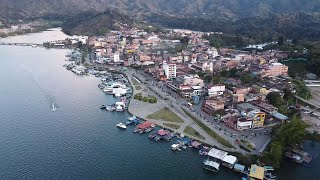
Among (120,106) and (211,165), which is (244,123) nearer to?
(211,165)

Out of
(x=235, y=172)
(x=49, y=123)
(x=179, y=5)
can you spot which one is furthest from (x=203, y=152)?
(x=179, y=5)

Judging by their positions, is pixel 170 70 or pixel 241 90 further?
pixel 170 70

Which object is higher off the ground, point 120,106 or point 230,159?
point 120,106

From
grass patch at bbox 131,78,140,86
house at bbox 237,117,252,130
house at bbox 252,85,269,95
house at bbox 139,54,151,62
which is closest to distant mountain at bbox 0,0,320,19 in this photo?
house at bbox 139,54,151,62

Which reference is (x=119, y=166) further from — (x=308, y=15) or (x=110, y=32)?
(x=308, y=15)

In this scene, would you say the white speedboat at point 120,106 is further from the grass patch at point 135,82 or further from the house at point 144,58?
the house at point 144,58

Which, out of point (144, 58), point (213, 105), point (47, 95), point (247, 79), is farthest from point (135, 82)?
point (213, 105)

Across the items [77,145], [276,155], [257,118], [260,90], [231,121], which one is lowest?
[77,145]
